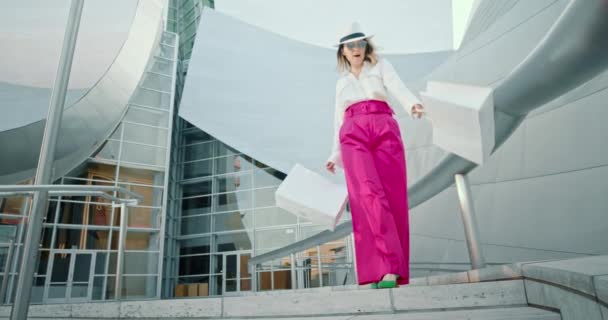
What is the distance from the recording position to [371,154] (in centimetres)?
314

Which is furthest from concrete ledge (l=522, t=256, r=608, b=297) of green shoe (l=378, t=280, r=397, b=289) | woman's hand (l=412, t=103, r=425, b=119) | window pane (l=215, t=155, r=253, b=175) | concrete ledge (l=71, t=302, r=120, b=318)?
window pane (l=215, t=155, r=253, b=175)

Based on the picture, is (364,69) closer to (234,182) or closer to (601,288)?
(601,288)

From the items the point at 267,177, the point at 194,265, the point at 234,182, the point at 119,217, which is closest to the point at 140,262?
the point at 119,217

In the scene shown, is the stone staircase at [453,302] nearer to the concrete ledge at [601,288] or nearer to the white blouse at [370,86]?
the concrete ledge at [601,288]

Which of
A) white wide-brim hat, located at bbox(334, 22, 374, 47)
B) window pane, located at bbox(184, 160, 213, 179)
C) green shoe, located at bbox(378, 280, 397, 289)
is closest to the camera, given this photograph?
green shoe, located at bbox(378, 280, 397, 289)

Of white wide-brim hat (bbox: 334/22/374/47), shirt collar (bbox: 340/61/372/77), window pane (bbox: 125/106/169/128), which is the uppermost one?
window pane (bbox: 125/106/169/128)

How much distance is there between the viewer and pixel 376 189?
297 centimetres

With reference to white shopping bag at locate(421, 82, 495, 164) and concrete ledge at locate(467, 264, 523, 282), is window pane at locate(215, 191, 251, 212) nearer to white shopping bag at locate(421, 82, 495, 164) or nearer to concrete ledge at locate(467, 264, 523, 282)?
concrete ledge at locate(467, 264, 523, 282)

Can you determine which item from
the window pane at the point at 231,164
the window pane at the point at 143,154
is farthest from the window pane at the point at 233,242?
the window pane at the point at 143,154

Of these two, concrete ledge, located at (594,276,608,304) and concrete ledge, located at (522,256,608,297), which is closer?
concrete ledge, located at (594,276,608,304)

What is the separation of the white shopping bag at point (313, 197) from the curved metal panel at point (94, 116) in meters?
12.4

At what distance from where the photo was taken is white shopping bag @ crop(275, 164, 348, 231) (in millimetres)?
3488

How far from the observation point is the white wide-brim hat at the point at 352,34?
3.42 metres

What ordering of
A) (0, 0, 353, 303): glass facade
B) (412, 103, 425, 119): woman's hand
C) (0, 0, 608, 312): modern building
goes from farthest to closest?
(0, 0, 353, 303): glass facade → (0, 0, 608, 312): modern building → (412, 103, 425, 119): woman's hand
